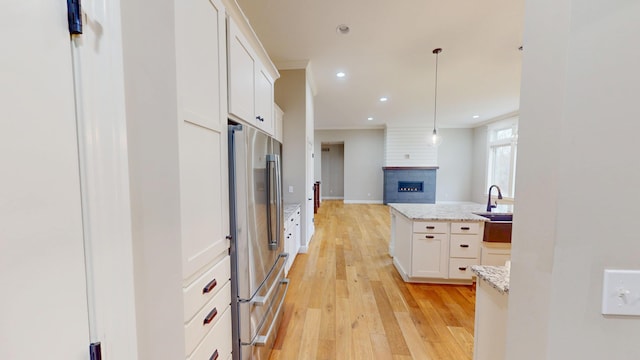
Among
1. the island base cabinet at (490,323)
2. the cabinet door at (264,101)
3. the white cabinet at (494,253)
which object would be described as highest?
the cabinet door at (264,101)

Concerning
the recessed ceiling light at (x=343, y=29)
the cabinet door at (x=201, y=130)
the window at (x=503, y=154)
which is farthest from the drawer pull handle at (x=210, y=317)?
the window at (x=503, y=154)

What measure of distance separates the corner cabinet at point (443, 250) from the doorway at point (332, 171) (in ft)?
26.0

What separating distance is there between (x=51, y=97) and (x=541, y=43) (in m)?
1.23

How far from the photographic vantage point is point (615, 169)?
0.61 m

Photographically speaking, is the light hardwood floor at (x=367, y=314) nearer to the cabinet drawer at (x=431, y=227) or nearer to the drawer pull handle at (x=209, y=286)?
the cabinet drawer at (x=431, y=227)

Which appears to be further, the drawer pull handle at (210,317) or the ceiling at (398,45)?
the ceiling at (398,45)

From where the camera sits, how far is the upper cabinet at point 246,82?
142 centimetres

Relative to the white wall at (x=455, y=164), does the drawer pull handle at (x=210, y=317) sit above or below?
below

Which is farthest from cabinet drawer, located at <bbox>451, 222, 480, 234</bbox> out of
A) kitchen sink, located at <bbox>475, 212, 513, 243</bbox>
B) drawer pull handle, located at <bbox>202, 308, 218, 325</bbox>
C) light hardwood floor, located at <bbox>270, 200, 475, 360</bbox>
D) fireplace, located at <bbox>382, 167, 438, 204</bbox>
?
fireplace, located at <bbox>382, 167, 438, 204</bbox>

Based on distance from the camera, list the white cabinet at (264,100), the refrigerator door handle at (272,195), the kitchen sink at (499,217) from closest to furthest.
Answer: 1. the refrigerator door handle at (272,195)
2. the white cabinet at (264,100)
3. the kitchen sink at (499,217)

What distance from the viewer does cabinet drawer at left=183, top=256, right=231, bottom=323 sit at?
96 cm

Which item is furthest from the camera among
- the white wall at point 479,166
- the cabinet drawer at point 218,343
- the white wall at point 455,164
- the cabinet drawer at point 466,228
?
the white wall at point 455,164

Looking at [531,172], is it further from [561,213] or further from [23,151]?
[23,151]

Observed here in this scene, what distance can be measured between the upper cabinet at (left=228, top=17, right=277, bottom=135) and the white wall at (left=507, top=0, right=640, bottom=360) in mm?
1368
